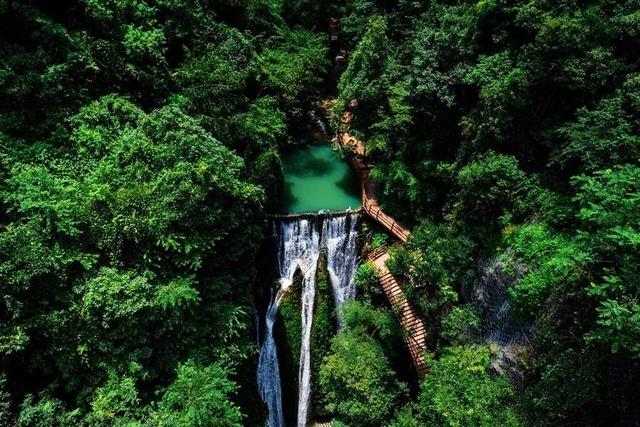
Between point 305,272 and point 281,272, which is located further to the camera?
point 281,272

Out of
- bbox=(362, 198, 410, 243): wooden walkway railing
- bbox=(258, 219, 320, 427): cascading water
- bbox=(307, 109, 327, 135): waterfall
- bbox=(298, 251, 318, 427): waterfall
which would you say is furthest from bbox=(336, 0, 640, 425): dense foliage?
bbox=(307, 109, 327, 135): waterfall

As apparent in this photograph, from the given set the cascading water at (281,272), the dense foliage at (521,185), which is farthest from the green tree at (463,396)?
the cascading water at (281,272)

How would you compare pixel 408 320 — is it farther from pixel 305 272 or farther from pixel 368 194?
pixel 368 194

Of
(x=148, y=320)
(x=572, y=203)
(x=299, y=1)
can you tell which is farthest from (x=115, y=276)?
(x=299, y=1)

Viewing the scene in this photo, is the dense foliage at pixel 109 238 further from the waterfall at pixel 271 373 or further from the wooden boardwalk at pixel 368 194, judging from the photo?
the wooden boardwalk at pixel 368 194

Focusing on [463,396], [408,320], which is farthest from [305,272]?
[463,396]

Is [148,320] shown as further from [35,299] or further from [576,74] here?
[576,74]

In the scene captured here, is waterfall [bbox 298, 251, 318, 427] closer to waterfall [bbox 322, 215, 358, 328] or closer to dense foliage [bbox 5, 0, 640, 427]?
dense foliage [bbox 5, 0, 640, 427]
